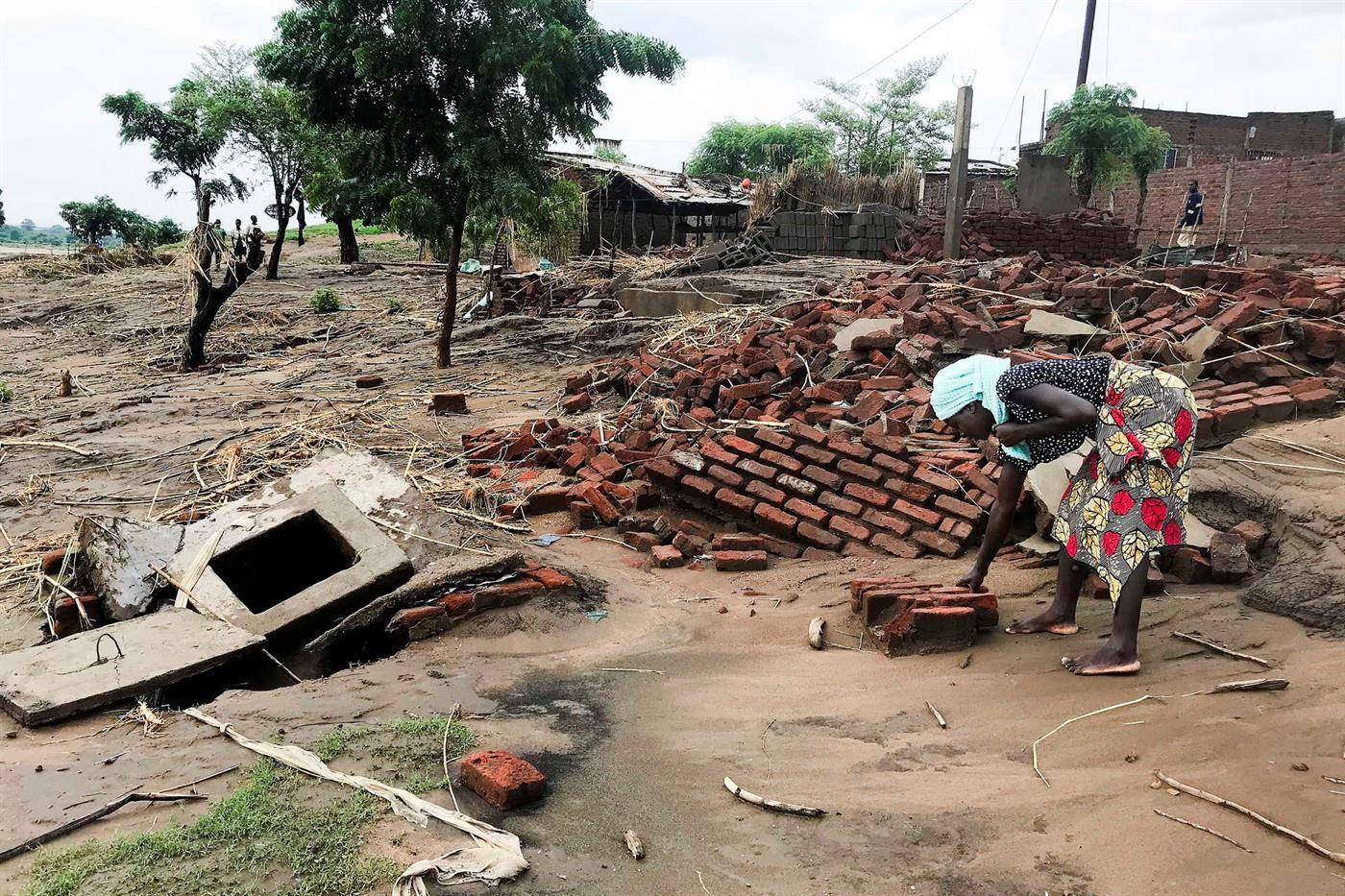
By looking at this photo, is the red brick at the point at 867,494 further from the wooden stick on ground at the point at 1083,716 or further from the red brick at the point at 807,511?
the wooden stick on ground at the point at 1083,716

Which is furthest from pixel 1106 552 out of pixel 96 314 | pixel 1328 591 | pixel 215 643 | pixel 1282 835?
pixel 96 314

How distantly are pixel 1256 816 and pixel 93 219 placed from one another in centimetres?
3760

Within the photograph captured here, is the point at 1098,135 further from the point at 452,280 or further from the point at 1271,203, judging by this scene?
the point at 452,280

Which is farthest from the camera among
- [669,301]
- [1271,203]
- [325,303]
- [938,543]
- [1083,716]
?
[1271,203]

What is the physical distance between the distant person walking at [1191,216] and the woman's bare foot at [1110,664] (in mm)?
16846

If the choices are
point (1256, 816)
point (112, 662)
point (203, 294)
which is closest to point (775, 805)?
point (1256, 816)

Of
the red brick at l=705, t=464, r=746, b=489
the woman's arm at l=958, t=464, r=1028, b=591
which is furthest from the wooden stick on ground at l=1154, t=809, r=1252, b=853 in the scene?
the red brick at l=705, t=464, r=746, b=489

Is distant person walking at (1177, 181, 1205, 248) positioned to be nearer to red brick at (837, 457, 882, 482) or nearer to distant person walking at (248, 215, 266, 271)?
red brick at (837, 457, 882, 482)

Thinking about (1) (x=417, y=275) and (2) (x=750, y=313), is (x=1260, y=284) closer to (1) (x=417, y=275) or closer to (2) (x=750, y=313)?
(2) (x=750, y=313)

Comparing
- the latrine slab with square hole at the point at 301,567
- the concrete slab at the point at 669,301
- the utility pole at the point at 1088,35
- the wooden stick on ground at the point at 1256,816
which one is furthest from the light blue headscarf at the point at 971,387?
the utility pole at the point at 1088,35

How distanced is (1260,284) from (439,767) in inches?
273

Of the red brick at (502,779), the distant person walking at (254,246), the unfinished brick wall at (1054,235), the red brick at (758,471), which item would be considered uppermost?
the unfinished brick wall at (1054,235)

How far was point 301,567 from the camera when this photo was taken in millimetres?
5184

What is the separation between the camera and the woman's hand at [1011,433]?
340 centimetres
